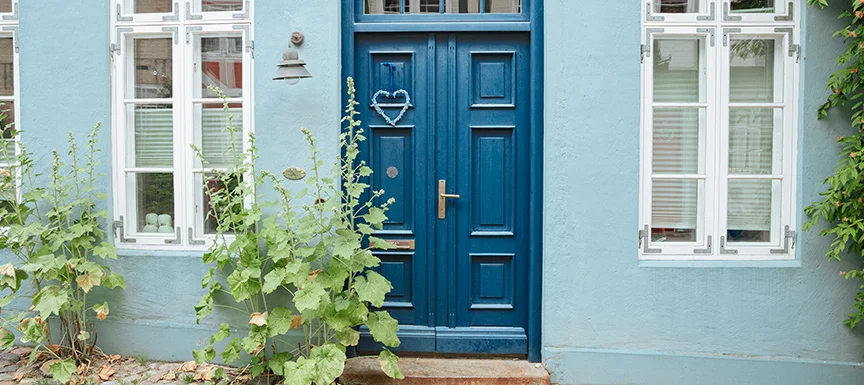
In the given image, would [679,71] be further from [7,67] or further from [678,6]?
[7,67]

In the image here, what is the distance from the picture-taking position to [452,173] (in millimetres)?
4781

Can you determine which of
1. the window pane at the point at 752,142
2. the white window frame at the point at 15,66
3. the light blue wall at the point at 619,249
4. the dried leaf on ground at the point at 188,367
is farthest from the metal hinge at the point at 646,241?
the white window frame at the point at 15,66

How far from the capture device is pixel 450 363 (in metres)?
4.69

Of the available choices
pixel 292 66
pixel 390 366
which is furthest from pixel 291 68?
pixel 390 366

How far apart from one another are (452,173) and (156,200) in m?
2.09

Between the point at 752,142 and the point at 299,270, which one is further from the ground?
the point at 752,142

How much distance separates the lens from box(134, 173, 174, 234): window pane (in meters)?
4.82

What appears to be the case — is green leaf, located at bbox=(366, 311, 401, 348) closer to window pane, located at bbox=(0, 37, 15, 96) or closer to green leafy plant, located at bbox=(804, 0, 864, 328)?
Result: green leafy plant, located at bbox=(804, 0, 864, 328)

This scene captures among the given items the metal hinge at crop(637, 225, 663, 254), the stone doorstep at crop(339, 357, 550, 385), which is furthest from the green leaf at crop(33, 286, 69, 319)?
the metal hinge at crop(637, 225, 663, 254)

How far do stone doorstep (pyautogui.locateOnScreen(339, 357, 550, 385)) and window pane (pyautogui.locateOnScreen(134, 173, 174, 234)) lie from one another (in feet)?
5.37

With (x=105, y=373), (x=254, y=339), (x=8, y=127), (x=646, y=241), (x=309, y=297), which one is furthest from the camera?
(x=8, y=127)

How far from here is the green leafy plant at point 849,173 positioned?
4207 millimetres

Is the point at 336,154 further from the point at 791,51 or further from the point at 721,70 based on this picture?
the point at 791,51

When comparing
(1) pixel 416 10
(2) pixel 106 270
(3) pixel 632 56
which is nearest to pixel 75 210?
(2) pixel 106 270
